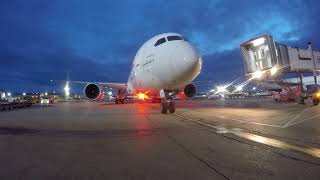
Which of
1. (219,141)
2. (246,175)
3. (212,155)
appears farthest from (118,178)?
(219,141)

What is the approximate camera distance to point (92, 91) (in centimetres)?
3538

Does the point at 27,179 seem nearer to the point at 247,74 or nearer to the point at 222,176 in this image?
the point at 222,176

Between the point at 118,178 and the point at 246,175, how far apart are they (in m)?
1.89

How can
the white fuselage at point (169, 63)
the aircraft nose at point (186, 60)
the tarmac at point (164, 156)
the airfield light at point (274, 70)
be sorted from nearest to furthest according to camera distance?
the tarmac at point (164, 156), the aircraft nose at point (186, 60), the white fuselage at point (169, 63), the airfield light at point (274, 70)

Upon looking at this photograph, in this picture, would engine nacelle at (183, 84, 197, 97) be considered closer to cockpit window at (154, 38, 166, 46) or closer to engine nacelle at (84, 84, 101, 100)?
engine nacelle at (84, 84, 101, 100)

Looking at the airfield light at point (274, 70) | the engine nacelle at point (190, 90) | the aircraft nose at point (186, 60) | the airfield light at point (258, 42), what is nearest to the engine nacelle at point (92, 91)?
the engine nacelle at point (190, 90)

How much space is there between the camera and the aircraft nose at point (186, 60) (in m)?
16.7

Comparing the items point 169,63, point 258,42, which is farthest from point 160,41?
point 258,42

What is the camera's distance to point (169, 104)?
1891cm

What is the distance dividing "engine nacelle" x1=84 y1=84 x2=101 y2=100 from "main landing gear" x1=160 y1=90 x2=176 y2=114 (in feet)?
57.3

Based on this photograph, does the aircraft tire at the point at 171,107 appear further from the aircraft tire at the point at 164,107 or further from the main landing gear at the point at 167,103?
the aircraft tire at the point at 164,107

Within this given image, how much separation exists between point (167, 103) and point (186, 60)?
11.1 feet

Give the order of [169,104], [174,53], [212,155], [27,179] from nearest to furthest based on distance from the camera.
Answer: [27,179] < [212,155] < [174,53] < [169,104]

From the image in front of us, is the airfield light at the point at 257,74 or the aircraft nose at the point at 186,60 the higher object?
the aircraft nose at the point at 186,60
